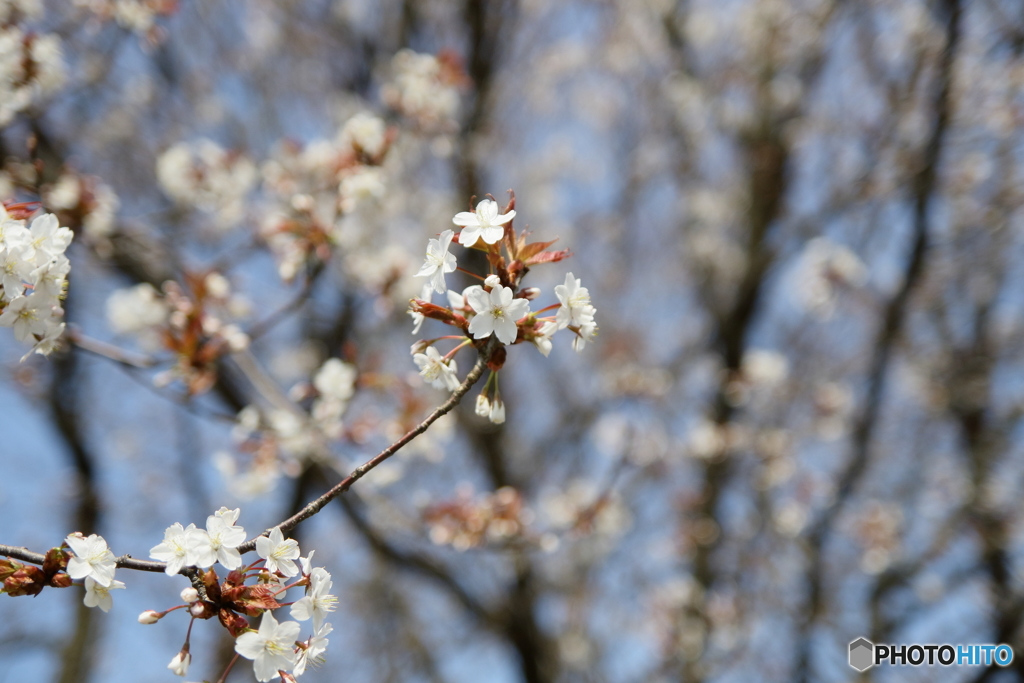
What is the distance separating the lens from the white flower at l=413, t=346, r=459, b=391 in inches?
55.8

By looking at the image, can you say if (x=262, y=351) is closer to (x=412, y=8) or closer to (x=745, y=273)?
(x=412, y=8)

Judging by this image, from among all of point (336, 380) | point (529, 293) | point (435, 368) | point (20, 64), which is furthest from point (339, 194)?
point (529, 293)

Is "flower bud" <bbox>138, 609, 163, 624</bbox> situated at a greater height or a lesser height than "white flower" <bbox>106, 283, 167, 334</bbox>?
lesser

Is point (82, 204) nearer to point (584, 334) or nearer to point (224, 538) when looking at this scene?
point (224, 538)

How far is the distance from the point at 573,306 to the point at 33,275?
117 cm

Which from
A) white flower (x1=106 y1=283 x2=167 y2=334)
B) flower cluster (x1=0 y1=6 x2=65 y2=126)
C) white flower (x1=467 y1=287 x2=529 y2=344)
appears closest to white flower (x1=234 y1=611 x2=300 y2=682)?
white flower (x1=467 y1=287 x2=529 y2=344)

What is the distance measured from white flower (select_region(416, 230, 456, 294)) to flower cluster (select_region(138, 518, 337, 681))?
572 mm

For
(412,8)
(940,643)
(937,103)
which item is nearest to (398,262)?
(412,8)

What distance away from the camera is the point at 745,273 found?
20.0 feet

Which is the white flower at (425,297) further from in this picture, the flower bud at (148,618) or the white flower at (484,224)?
the flower bud at (148,618)

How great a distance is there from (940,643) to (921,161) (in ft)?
11.3

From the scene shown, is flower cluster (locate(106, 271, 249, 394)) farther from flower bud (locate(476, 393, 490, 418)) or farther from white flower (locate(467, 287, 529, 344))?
white flower (locate(467, 287, 529, 344))

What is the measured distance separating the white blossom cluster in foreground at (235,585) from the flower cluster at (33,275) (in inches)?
20.8

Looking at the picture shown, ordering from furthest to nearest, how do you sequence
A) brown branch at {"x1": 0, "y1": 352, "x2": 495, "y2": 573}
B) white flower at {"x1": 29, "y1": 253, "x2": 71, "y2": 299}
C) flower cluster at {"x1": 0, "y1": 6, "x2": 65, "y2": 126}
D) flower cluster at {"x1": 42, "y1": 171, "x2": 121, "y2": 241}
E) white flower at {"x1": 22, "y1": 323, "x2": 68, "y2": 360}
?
flower cluster at {"x1": 42, "y1": 171, "x2": 121, "y2": 241} < flower cluster at {"x1": 0, "y1": 6, "x2": 65, "y2": 126} < white flower at {"x1": 22, "y1": 323, "x2": 68, "y2": 360} < white flower at {"x1": 29, "y1": 253, "x2": 71, "y2": 299} < brown branch at {"x1": 0, "y1": 352, "x2": 495, "y2": 573}
